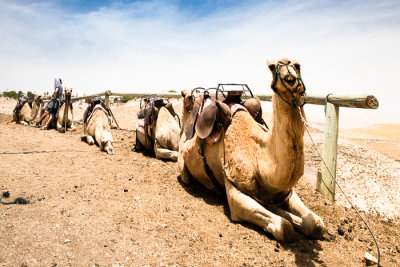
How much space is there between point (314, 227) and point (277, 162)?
32.5 inches

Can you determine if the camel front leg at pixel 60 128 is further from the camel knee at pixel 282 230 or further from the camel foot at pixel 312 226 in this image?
the camel foot at pixel 312 226

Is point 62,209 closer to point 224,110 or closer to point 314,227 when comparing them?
point 224,110

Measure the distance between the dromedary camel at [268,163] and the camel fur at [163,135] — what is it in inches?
73.9

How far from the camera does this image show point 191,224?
3014 mm

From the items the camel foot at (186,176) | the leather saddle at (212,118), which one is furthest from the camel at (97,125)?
the leather saddle at (212,118)

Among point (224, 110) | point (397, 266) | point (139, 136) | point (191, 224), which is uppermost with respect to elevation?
point (224, 110)

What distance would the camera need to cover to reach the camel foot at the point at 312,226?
2.77 m

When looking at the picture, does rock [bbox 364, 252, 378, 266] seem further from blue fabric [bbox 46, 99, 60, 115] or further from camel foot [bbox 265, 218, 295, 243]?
blue fabric [bbox 46, 99, 60, 115]

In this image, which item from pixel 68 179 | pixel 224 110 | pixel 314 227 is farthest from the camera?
pixel 68 179

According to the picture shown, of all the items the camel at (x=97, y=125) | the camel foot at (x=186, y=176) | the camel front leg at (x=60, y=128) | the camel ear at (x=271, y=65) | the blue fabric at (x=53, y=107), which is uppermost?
the camel ear at (x=271, y=65)

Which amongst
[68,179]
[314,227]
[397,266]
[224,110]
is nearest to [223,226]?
[314,227]

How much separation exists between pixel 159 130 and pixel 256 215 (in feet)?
11.4

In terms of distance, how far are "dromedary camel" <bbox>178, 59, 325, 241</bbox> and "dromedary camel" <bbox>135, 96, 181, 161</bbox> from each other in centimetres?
193

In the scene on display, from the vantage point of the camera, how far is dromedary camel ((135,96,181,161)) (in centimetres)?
582
